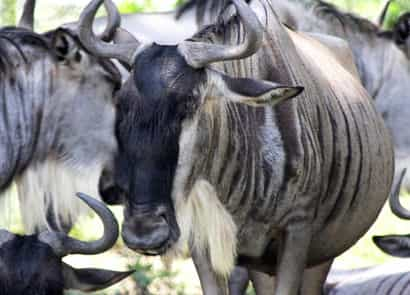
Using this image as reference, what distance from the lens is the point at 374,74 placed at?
8.92 m

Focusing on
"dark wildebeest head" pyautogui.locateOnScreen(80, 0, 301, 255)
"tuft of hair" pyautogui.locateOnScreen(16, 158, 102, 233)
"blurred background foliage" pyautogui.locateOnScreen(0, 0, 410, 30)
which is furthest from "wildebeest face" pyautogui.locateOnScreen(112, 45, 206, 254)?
"blurred background foliage" pyautogui.locateOnScreen(0, 0, 410, 30)

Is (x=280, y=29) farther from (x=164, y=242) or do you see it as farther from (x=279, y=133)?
(x=164, y=242)

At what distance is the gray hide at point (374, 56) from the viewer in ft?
28.8

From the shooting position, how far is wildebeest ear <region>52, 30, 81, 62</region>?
21.6 feet

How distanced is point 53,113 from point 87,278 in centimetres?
119

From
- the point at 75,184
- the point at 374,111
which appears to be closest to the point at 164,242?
the point at 75,184

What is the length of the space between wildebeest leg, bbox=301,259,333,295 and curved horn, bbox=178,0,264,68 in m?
2.22

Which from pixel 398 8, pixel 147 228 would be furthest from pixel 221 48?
pixel 398 8

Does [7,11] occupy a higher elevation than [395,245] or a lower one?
lower

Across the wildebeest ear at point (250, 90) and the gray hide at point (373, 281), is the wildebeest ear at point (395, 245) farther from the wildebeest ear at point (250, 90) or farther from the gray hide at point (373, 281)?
the gray hide at point (373, 281)

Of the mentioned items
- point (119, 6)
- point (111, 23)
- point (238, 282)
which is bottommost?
point (119, 6)

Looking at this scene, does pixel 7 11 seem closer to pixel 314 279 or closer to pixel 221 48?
pixel 314 279

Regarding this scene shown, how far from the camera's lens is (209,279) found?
6.41 m

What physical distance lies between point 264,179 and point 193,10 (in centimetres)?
252
